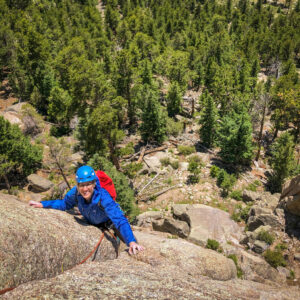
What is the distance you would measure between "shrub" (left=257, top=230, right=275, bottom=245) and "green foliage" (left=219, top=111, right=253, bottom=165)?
43.4 feet

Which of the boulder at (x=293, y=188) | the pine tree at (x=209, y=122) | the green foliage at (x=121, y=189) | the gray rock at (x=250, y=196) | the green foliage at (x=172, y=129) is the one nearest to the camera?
the boulder at (x=293, y=188)

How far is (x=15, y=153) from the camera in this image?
1120 inches

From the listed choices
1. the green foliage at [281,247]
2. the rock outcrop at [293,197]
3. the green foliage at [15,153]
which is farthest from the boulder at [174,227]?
the green foliage at [15,153]

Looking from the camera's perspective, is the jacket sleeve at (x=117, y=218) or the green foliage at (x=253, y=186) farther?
the green foliage at (x=253, y=186)

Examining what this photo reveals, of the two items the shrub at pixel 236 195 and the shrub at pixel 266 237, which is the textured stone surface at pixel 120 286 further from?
the shrub at pixel 236 195

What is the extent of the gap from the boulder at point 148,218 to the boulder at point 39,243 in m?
15.0

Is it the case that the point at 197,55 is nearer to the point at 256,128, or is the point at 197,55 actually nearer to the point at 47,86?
the point at 256,128

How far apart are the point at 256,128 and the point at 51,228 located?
144 feet

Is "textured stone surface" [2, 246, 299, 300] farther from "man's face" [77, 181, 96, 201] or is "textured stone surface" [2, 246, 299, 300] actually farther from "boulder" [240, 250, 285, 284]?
"boulder" [240, 250, 285, 284]

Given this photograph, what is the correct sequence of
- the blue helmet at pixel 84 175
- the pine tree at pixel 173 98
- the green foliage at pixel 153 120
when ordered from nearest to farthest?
the blue helmet at pixel 84 175, the green foliage at pixel 153 120, the pine tree at pixel 173 98

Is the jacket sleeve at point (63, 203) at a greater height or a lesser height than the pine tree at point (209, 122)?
greater

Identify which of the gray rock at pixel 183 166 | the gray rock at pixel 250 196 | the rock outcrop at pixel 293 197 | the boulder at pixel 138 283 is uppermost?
the boulder at pixel 138 283

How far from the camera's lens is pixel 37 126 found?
40562 millimetres

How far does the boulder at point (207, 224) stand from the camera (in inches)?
692
